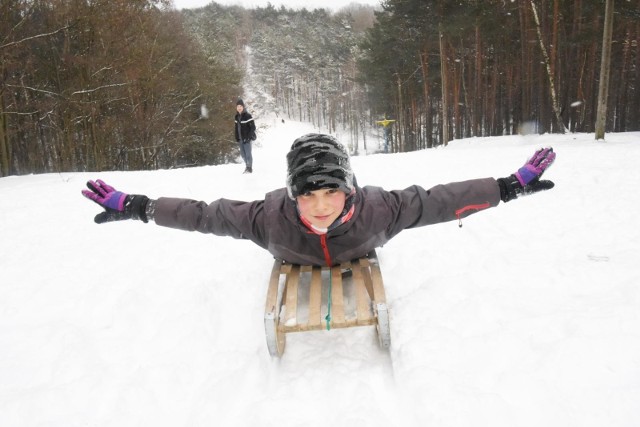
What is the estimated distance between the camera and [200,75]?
24.5 m

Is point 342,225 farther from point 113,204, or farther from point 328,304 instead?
point 113,204

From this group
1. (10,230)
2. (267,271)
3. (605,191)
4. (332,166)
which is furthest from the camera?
(605,191)

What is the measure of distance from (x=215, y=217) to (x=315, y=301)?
1049mm

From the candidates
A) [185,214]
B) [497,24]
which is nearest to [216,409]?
[185,214]

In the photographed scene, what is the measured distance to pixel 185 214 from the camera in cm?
298

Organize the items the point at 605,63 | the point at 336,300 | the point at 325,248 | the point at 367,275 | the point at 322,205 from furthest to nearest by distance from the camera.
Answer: the point at 605,63 < the point at 367,275 < the point at 325,248 < the point at 336,300 < the point at 322,205

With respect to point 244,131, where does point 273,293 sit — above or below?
below

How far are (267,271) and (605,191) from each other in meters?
5.81

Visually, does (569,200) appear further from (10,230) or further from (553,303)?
(10,230)

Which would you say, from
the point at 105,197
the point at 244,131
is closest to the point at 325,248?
the point at 105,197

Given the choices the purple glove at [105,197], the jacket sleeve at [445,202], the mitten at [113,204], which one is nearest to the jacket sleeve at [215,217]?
the mitten at [113,204]

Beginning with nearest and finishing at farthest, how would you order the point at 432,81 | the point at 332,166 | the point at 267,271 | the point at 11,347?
1. the point at 332,166
2. the point at 11,347
3. the point at 267,271
4. the point at 432,81

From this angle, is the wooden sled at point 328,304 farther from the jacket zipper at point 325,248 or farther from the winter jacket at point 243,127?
the winter jacket at point 243,127

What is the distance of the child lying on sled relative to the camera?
9.06ft
